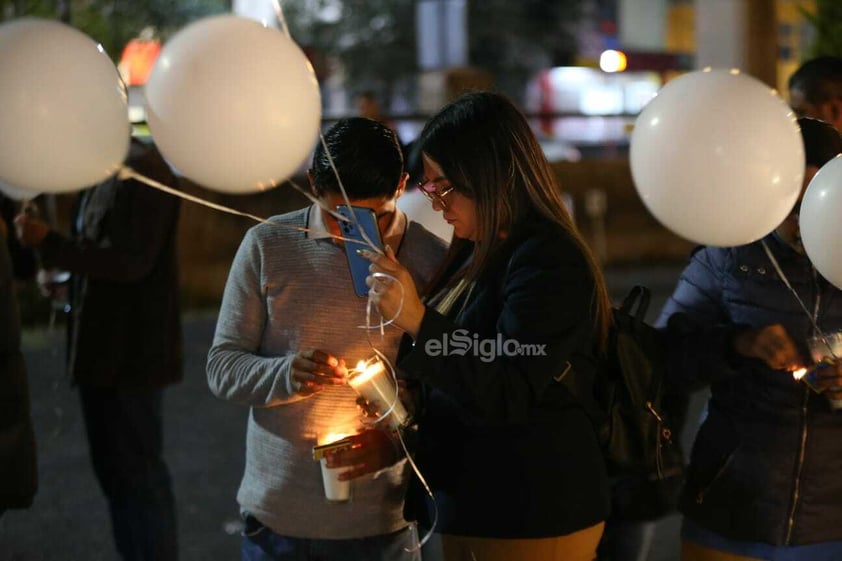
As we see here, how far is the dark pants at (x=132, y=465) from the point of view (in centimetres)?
410

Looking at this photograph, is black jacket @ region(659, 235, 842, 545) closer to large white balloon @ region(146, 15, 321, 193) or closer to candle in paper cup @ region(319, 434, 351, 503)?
candle in paper cup @ region(319, 434, 351, 503)

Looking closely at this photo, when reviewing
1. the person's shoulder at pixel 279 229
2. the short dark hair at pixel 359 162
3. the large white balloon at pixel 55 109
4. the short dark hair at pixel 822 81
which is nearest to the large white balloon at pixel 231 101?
the large white balloon at pixel 55 109

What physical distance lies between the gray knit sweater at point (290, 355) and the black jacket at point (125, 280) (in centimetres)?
133

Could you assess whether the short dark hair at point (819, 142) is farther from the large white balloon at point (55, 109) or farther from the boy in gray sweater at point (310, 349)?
the large white balloon at point (55, 109)

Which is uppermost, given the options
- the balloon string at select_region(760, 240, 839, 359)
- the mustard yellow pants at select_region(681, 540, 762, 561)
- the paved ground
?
the balloon string at select_region(760, 240, 839, 359)

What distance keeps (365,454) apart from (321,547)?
10.6 inches

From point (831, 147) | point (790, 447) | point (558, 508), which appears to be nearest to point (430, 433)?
point (558, 508)

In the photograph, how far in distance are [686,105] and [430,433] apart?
91 cm

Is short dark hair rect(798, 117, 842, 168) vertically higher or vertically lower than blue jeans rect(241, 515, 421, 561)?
higher

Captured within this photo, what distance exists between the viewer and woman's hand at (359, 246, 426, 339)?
242 cm

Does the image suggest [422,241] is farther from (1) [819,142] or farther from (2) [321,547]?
(1) [819,142]

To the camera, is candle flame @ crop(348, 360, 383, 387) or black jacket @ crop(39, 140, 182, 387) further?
black jacket @ crop(39, 140, 182, 387)

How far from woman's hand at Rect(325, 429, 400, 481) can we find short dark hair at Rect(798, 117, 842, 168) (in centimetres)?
128

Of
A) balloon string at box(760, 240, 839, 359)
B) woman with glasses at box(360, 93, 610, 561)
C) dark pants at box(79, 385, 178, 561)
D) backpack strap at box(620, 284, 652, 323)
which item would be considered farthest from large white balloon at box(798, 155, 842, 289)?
dark pants at box(79, 385, 178, 561)
